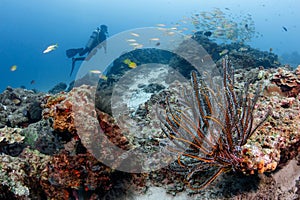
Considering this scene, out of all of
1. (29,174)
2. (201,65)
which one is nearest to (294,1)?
(201,65)

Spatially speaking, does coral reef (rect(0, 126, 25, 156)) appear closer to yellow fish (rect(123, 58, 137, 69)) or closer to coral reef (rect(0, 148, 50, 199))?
coral reef (rect(0, 148, 50, 199))

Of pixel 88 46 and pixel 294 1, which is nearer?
pixel 88 46

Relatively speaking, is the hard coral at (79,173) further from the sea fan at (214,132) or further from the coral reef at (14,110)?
the coral reef at (14,110)

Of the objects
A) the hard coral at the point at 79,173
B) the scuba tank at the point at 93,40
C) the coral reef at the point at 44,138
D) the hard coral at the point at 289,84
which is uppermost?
the scuba tank at the point at 93,40

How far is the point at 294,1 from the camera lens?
191 metres

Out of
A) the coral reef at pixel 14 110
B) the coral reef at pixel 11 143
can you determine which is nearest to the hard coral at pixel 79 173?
the coral reef at pixel 11 143

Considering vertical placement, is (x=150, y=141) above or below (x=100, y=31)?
below

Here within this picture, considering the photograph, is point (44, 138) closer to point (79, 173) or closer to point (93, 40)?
point (79, 173)

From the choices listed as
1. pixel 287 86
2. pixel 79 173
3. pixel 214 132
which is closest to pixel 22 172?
pixel 79 173

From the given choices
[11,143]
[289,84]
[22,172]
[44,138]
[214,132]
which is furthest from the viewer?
[11,143]

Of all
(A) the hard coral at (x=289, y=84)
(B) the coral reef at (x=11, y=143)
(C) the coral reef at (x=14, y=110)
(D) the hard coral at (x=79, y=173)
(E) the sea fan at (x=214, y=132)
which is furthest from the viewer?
(C) the coral reef at (x=14, y=110)

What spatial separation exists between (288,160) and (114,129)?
8.64ft

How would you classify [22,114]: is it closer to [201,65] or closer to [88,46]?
[88,46]

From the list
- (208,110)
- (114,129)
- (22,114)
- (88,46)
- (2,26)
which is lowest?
(208,110)
